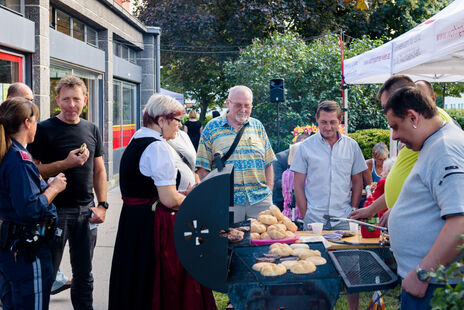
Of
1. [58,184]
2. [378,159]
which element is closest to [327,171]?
[58,184]

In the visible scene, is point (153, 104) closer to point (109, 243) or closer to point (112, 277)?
point (112, 277)

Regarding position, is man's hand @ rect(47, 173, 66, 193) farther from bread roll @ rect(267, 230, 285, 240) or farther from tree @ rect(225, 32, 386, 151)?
tree @ rect(225, 32, 386, 151)

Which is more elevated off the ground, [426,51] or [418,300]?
[426,51]

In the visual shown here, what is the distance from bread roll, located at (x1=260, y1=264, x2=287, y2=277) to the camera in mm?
2629

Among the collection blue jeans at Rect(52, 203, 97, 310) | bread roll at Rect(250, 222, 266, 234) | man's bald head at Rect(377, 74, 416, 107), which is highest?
man's bald head at Rect(377, 74, 416, 107)

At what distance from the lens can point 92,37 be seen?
42.3ft

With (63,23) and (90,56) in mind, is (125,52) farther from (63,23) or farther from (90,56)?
(63,23)

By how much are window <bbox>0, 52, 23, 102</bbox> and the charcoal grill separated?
6196 mm

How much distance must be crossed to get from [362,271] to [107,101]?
11308mm

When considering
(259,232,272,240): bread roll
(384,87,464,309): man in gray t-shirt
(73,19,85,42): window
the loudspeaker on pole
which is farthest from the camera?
(73,19,85,42): window

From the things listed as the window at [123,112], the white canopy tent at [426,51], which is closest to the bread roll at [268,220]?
the white canopy tent at [426,51]

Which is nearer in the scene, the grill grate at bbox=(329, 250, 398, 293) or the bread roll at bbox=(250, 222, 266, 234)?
the grill grate at bbox=(329, 250, 398, 293)

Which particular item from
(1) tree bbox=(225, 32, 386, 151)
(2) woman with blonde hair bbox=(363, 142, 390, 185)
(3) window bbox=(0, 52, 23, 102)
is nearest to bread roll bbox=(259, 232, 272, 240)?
(2) woman with blonde hair bbox=(363, 142, 390, 185)

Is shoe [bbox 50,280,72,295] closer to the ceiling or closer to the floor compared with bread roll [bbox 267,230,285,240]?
closer to the floor
